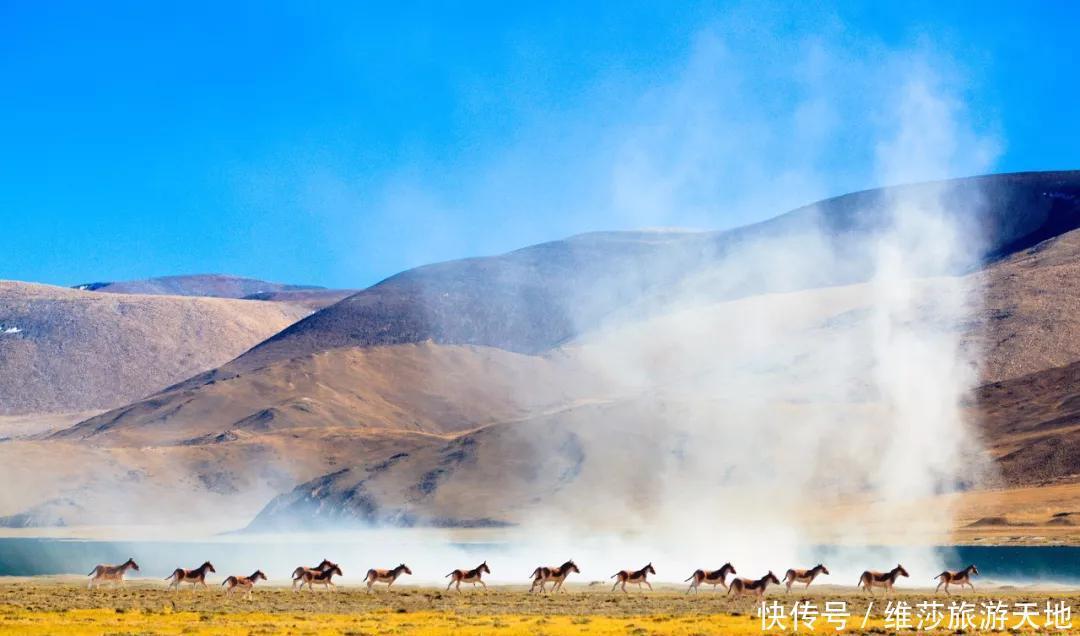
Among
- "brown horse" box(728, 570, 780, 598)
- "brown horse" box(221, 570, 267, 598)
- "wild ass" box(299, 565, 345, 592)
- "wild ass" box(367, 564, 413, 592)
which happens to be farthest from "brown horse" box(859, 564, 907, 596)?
"brown horse" box(221, 570, 267, 598)

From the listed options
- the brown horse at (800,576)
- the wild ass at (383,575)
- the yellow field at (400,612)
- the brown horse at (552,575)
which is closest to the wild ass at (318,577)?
the yellow field at (400,612)

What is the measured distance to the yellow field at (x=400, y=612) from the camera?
42.0 meters

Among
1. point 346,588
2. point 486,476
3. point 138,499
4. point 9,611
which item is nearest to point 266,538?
point 486,476

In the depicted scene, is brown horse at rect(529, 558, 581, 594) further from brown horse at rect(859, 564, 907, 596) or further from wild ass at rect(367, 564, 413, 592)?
brown horse at rect(859, 564, 907, 596)

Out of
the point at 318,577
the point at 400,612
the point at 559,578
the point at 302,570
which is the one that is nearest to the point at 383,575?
the point at 318,577

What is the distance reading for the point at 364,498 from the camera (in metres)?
156

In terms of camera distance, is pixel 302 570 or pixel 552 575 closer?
pixel 552 575

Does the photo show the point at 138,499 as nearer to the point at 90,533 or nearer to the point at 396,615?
the point at 90,533

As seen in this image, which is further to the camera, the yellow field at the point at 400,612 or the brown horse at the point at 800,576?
the brown horse at the point at 800,576

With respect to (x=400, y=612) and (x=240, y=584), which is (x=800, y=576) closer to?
(x=400, y=612)

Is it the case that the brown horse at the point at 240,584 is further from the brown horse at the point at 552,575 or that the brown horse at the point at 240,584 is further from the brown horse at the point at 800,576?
the brown horse at the point at 800,576

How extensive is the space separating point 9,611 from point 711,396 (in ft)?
510

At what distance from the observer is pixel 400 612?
163 ft

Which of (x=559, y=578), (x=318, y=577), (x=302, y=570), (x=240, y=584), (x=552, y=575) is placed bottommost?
(x=240, y=584)
